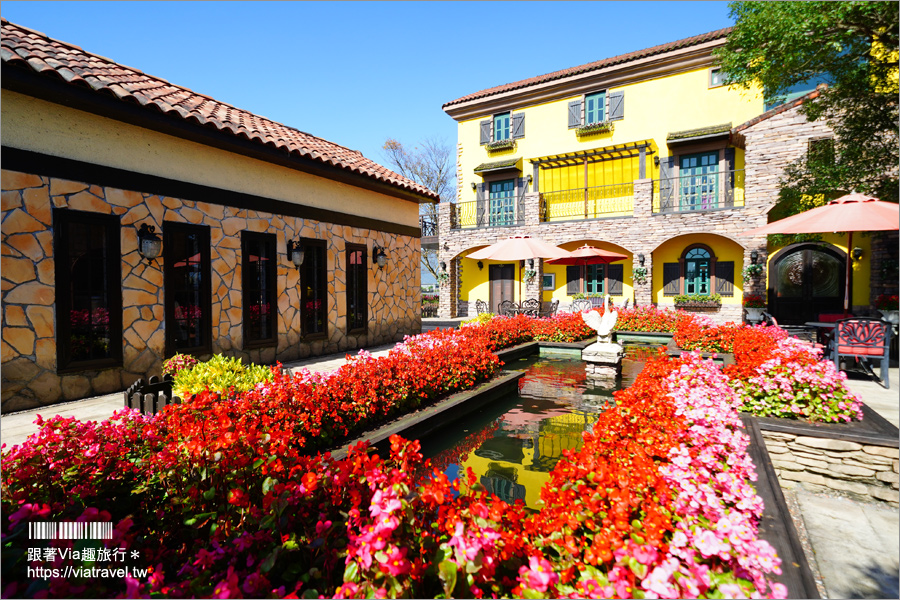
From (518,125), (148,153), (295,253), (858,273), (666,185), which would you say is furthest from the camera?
(518,125)

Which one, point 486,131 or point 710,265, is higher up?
point 486,131

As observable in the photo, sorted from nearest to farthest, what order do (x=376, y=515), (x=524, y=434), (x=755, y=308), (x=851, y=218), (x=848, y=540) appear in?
(x=376, y=515)
(x=848, y=540)
(x=524, y=434)
(x=851, y=218)
(x=755, y=308)

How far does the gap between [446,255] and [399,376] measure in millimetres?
16462

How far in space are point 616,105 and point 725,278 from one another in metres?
8.95

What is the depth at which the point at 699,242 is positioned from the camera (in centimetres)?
1700

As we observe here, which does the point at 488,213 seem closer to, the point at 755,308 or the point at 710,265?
the point at 710,265

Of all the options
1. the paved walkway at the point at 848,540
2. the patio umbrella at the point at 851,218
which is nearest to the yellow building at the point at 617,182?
the patio umbrella at the point at 851,218

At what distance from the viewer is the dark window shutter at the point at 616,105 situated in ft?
61.1

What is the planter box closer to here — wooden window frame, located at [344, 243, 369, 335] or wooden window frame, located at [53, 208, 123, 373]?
wooden window frame, located at [344, 243, 369, 335]

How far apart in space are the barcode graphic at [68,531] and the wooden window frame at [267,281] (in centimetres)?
638

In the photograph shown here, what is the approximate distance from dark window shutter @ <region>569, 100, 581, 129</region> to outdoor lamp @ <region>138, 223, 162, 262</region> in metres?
18.3

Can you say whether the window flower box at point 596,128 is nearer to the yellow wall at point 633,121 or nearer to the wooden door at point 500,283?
the yellow wall at point 633,121

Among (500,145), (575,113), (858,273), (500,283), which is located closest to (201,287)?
(500,283)

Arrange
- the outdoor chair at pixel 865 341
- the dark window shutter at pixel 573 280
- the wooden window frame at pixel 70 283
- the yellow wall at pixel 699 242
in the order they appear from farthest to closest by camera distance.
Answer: the dark window shutter at pixel 573 280
the yellow wall at pixel 699 242
the outdoor chair at pixel 865 341
the wooden window frame at pixel 70 283
